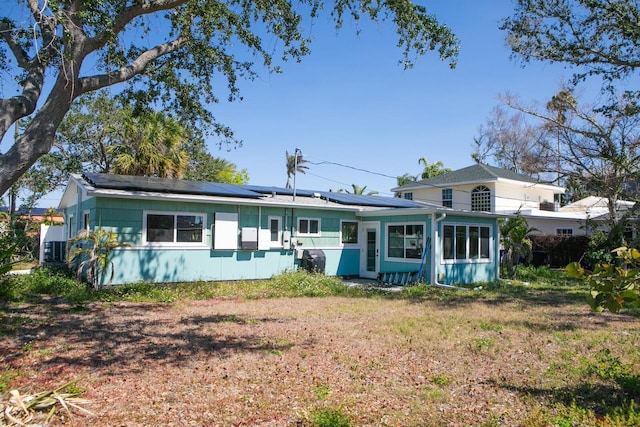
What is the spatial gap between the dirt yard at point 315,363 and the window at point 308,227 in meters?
6.11

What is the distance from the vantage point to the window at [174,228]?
43.2 feet

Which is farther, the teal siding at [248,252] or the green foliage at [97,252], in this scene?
the teal siding at [248,252]

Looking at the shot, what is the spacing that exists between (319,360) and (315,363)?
0.51 ft

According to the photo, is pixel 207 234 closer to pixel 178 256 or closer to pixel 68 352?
pixel 178 256

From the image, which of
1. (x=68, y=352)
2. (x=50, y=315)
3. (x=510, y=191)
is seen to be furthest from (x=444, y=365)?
(x=510, y=191)

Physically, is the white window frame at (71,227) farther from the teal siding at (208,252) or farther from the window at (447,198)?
the window at (447,198)

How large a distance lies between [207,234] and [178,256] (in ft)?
3.70

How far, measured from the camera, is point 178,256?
44.4ft

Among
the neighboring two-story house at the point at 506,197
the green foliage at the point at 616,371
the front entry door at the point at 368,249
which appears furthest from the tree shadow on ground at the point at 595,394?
the neighboring two-story house at the point at 506,197

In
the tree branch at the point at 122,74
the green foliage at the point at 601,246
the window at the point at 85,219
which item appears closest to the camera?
the tree branch at the point at 122,74

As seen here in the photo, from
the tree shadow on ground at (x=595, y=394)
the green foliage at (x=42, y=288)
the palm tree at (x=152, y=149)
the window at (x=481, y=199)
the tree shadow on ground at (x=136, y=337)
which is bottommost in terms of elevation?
the tree shadow on ground at (x=595, y=394)

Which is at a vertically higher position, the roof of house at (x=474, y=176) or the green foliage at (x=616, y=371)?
the roof of house at (x=474, y=176)

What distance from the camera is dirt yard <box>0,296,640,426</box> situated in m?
4.67

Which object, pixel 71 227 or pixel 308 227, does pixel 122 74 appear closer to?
pixel 308 227
